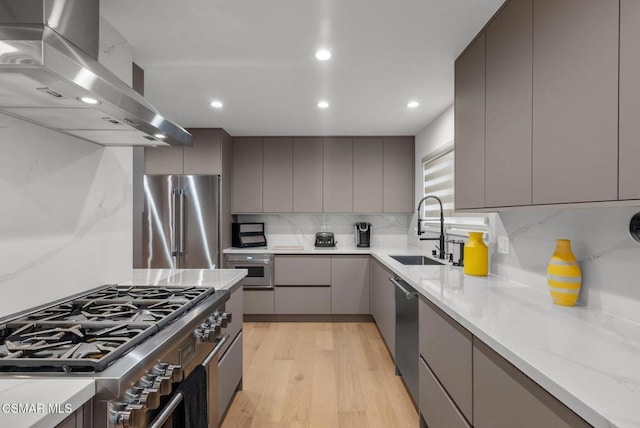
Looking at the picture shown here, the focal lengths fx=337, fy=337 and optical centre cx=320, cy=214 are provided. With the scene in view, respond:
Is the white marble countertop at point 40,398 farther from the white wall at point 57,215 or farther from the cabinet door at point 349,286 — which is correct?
the cabinet door at point 349,286

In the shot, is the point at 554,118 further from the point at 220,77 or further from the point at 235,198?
the point at 235,198

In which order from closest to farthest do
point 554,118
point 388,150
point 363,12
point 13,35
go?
A: point 13,35 < point 554,118 < point 363,12 < point 388,150

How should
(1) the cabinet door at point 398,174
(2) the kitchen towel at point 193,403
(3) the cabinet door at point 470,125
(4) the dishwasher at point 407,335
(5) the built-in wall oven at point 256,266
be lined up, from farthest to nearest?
(1) the cabinet door at point 398,174
(5) the built-in wall oven at point 256,266
(4) the dishwasher at point 407,335
(3) the cabinet door at point 470,125
(2) the kitchen towel at point 193,403

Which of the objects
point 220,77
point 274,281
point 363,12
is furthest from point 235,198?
point 363,12

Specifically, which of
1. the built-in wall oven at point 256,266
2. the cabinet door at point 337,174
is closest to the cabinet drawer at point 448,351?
the built-in wall oven at point 256,266

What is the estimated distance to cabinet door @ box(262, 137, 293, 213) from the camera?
4348mm

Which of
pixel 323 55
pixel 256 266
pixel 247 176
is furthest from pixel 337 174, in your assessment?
pixel 323 55

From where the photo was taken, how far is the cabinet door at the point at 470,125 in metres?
1.84

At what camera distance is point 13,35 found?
0.88 metres

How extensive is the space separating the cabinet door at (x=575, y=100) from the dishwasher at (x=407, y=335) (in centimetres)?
106

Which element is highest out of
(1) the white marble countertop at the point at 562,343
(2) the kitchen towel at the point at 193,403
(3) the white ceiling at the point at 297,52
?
(3) the white ceiling at the point at 297,52

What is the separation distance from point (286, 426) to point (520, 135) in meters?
2.05

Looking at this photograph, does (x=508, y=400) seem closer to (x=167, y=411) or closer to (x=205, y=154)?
(x=167, y=411)

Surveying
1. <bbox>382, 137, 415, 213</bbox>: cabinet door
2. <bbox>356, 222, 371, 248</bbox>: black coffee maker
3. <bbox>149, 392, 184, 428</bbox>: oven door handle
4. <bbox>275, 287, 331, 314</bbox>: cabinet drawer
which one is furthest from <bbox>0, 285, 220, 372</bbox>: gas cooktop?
<bbox>382, 137, 415, 213</bbox>: cabinet door
